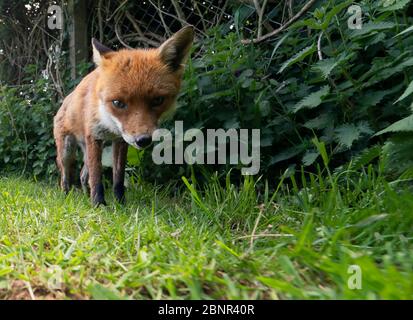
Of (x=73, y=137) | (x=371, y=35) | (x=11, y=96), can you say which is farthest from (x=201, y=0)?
(x=11, y=96)

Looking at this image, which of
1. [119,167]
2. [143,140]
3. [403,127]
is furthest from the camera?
[119,167]

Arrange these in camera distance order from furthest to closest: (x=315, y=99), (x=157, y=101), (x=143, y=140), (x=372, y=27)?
1. (x=157, y=101)
2. (x=315, y=99)
3. (x=143, y=140)
4. (x=372, y=27)

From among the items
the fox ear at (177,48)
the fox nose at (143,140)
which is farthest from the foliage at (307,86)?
the fox nose at (143,140)

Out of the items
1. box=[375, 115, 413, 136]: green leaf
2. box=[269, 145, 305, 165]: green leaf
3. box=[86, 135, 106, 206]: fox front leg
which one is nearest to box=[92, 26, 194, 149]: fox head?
box=[86, 135, 106, 206]: fox front leg

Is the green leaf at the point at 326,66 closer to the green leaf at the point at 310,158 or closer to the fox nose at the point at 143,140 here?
the green leaf at the point at 310,158

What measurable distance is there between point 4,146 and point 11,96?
74cm

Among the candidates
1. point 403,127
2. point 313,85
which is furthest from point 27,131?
point 403,127

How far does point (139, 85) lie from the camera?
9.19 ft

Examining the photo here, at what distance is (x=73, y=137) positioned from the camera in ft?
13.1

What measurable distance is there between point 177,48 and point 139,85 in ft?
1.58

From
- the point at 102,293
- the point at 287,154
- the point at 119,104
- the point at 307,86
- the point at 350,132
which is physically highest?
the point at 307,86

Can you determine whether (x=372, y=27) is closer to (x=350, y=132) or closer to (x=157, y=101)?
(x=350, y=132)

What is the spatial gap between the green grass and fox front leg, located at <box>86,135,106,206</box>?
902mm
